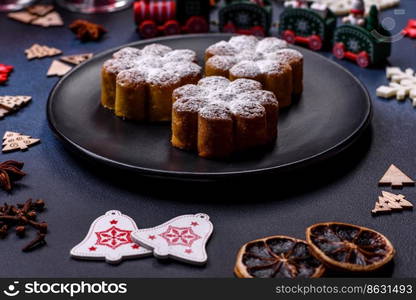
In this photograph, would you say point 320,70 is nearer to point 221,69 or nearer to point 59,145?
point 221,69

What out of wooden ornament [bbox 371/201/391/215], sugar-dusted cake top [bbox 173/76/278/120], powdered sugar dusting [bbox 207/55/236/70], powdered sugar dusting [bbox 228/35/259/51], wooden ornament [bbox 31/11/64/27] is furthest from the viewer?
wooden ornament [bbox 31/11/64/27]

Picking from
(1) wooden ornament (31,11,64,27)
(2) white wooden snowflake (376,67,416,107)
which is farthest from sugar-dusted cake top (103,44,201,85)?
(1) wooden ornament (31,11,64,27)

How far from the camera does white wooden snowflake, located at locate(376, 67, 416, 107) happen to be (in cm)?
192

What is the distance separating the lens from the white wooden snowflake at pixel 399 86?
192 centimetres

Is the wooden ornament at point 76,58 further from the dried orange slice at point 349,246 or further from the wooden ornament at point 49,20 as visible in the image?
the dried orange slice at point 349,246

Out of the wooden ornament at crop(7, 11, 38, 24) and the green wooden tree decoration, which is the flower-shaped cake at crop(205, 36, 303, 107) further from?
the wooden ornament at crop(7, 11, 38, 24)

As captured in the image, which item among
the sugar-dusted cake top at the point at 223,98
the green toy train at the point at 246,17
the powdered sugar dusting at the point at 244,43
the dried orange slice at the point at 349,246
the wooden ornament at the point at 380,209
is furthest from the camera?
the green toy train at the point at 246,17

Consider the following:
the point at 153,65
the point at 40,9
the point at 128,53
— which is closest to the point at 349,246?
the point at 153,65

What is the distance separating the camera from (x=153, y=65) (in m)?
1.82

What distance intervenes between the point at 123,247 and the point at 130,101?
51 centimetres

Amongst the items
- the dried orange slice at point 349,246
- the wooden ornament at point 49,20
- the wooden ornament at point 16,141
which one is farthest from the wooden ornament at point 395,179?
the wooden ornament at point 49,20

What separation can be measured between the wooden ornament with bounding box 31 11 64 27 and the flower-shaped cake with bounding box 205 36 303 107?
2.54 feet

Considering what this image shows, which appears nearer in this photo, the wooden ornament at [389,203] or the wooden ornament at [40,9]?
the wooden ornament at [389,203]

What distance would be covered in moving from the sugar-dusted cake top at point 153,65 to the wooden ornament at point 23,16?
732 millimetres
